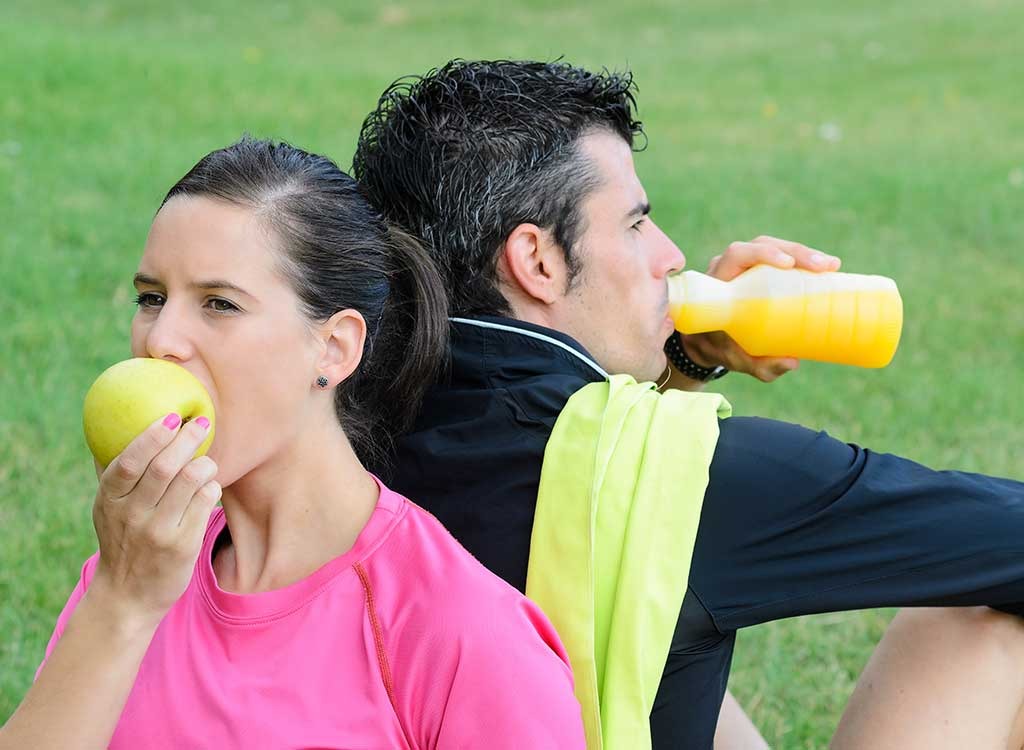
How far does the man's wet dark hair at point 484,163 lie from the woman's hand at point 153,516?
0.87m

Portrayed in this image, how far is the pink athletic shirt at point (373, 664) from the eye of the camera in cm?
187

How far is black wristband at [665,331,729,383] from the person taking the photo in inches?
124

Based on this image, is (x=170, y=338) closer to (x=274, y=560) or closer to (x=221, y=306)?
(x=221, y=306)

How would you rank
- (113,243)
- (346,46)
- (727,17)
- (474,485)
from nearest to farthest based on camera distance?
(474,485)
(113,243)
(346,46)
(727,17)

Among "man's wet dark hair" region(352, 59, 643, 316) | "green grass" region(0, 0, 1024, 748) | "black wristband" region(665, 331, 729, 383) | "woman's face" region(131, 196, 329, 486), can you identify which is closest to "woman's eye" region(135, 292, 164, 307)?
"woman's face" region(131, 196, 329, 486)

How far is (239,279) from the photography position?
2.01m

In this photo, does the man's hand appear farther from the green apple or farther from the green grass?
the green apple

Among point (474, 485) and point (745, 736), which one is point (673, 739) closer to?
point (474, 485)

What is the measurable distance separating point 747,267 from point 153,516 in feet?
4.72

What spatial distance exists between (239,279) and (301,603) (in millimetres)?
467

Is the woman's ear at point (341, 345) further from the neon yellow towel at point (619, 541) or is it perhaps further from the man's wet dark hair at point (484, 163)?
the man's wet dark hair at point (484, 163)

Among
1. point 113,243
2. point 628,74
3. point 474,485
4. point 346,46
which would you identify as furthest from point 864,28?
point 474,485

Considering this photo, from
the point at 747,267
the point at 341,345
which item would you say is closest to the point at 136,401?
the point at 341,345

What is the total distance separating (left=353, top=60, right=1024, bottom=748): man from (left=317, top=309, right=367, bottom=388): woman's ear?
0.28 meters
